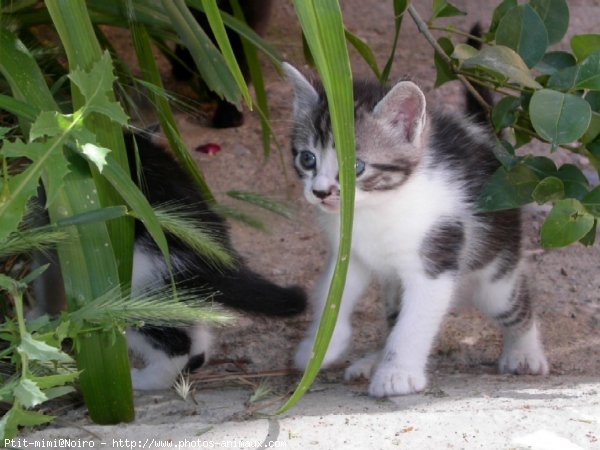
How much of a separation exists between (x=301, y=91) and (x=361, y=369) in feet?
2.57

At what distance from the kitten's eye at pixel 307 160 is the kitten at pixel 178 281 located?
304mm

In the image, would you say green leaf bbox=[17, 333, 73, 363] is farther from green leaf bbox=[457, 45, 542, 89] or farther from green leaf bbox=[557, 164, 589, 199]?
green leaf bbox=[557, 164, 589, 199]

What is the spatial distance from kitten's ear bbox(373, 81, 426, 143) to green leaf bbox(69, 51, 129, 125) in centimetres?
79

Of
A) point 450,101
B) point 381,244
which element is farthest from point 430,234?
point 450,101

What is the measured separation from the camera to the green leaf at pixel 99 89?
5.79ft

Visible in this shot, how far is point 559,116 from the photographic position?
214 cm

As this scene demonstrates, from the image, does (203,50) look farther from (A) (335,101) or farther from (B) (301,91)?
(A) (335,101)

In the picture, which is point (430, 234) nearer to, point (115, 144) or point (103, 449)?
point (115, 144)

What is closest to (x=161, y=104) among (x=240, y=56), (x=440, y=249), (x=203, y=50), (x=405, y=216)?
(x=203, y=50)

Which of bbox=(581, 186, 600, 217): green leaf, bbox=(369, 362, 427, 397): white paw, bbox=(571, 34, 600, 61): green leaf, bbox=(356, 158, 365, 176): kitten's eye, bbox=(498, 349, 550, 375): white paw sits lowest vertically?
bbox=(498, 349, 550, 375): white paw

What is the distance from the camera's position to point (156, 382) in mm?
2623

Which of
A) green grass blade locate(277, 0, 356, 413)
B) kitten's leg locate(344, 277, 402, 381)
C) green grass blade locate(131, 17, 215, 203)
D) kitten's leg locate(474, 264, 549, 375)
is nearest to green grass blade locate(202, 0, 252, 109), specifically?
green grass blade locate(277, 0, 356, 413)

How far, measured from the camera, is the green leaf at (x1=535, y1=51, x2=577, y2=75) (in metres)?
2.44

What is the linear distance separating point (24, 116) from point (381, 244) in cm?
101
